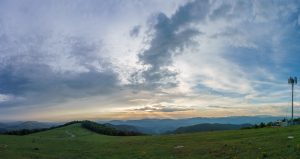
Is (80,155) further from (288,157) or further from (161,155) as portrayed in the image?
(288,157)

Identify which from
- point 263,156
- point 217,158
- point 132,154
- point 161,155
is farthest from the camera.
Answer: point 132,154

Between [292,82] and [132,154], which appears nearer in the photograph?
[132,154]

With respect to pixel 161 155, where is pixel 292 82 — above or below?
above

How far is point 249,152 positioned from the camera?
30906 mm

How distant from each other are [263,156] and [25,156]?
25.6 metres

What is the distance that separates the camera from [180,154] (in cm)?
3581

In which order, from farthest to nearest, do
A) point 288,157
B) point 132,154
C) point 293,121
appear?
1. point 293,121
2. point 132,154
3. point 288,157

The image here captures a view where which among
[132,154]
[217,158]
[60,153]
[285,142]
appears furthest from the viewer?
[60,153]

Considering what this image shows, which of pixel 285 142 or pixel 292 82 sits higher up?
pixel 292 82

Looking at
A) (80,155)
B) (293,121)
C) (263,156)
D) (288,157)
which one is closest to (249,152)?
(263,156)

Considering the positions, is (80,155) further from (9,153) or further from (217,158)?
(217,158)

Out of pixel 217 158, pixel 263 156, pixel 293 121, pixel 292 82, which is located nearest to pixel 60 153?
pixel 217 158

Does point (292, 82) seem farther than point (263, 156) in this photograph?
Yes

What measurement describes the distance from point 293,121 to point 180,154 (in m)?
47.4
